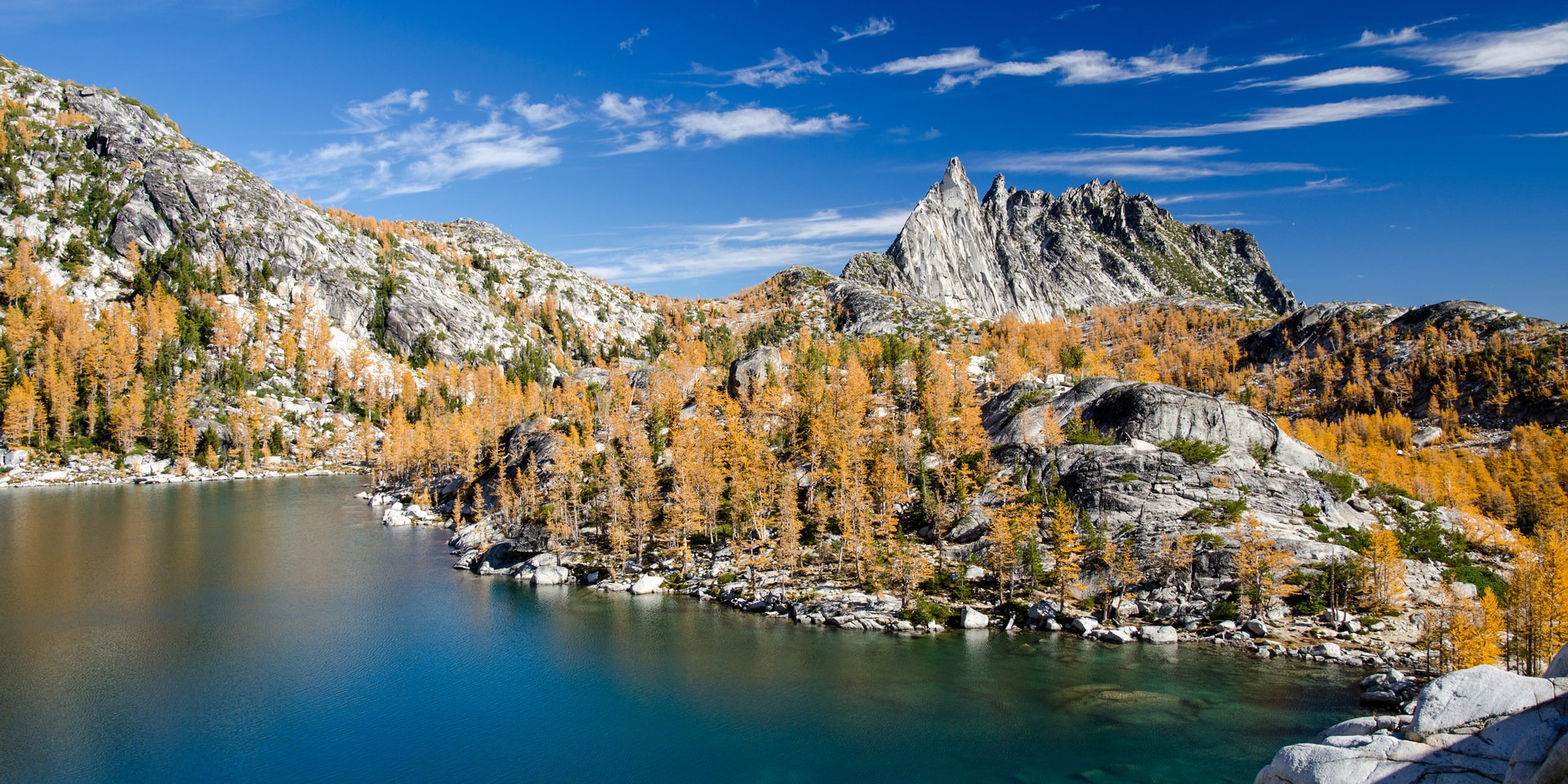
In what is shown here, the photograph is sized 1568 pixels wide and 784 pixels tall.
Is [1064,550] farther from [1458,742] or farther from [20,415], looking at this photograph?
[20,415]

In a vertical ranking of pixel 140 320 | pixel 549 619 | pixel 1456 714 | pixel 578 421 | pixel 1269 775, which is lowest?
pixel 549 619

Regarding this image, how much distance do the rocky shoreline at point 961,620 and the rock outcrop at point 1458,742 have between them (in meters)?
25.1

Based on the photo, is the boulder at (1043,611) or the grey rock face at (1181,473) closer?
the boulder at (1043,611)

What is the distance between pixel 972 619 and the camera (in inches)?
2279

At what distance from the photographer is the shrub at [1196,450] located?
72.9 metres

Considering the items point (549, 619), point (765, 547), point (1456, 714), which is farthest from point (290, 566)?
point (1456, 714)

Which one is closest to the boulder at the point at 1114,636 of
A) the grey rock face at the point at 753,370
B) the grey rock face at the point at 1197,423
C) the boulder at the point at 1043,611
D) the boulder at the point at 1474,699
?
the boulder at the point at 1043,611

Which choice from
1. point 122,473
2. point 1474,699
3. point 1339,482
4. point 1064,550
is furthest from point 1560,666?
point 122,473

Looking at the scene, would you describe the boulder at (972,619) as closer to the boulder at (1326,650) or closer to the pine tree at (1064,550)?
the pine tree at (1064,550)

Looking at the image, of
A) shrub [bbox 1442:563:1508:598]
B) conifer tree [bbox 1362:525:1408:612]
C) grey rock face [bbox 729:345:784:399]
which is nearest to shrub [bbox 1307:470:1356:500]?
shrub [bbox 1442:563:1508:598]

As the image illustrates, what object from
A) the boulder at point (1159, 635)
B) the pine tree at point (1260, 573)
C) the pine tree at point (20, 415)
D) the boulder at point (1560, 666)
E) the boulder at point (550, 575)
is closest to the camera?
the boulder at point (1560, 666)

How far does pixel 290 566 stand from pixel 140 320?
151229 millimetres

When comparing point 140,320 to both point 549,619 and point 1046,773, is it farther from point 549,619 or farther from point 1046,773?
point 1046,773

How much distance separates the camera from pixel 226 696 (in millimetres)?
43188
